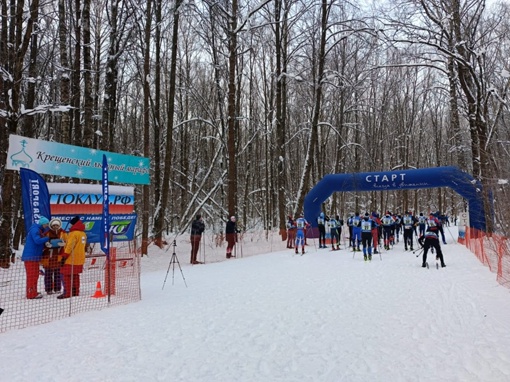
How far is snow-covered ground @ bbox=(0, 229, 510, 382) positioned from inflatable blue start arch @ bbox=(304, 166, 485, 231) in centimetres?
992

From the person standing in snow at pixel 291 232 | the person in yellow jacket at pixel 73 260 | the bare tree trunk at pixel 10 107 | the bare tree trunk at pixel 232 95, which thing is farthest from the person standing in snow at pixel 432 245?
the bare tree trunk at pixel 10 107

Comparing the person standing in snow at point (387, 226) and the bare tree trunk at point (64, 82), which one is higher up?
the bare tree trunk at point (64, 82)

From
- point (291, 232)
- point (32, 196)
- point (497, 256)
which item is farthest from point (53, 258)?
point (291, 232)

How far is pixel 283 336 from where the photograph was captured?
19.3 ft

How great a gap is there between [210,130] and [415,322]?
33.4 m

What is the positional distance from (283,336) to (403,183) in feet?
59.5

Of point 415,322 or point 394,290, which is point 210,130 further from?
point 415,322

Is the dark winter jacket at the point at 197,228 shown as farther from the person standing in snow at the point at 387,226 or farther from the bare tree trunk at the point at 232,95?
the person standing in snow at the point at 387,226

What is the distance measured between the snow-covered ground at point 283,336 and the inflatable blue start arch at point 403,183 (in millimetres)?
9915

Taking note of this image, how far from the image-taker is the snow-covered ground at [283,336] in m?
4.55

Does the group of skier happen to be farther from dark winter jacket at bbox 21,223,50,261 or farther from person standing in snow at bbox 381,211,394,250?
dark winter jacket at bbox 21,223,50,261

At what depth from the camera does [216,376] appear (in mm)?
4398

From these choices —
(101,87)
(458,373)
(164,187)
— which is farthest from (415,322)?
(101,87)

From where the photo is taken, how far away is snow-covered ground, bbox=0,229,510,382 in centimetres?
455
